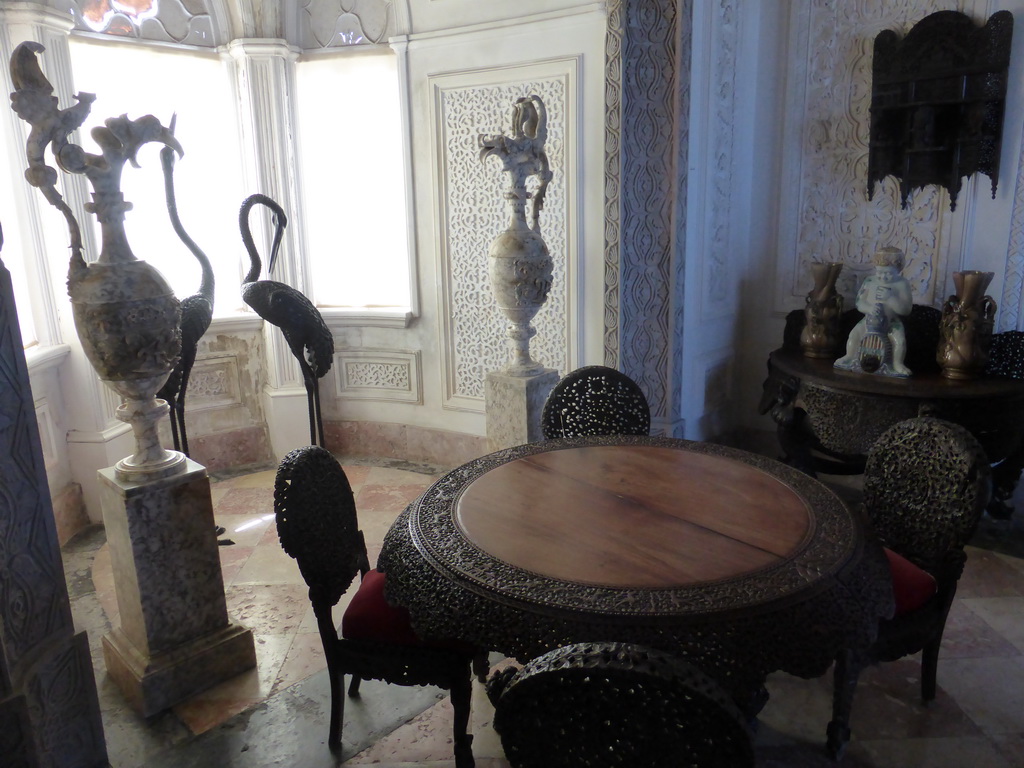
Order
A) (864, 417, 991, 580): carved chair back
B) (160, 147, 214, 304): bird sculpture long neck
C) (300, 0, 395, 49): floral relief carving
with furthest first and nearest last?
(300, 0, 395, 49): floral relief carving
(160, 147, 214, 304): bird sculpture long neck
(864, 417, 991, 580): carved chair back

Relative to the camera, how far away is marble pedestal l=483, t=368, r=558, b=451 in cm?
329

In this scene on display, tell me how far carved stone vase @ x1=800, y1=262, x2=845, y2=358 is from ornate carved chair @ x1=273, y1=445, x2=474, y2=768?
225cm

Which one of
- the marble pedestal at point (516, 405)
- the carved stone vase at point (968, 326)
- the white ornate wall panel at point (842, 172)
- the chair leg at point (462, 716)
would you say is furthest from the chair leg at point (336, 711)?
the white ornate wall panel at point (842, 172)

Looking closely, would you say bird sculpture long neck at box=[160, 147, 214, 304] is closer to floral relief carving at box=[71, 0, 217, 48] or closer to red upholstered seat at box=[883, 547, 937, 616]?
floral relief carving at box=[71, 0, 217, 48]

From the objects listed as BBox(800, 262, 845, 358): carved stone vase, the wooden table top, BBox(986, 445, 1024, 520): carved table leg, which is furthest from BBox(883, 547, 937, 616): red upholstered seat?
BBox(800, 262, 845, 358): carved stone vase

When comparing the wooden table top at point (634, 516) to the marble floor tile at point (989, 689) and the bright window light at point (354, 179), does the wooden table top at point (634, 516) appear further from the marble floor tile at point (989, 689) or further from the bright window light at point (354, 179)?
the bright window light at point (354, 179)

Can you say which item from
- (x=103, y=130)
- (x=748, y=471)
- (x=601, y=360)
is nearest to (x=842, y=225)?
(x=601, y=360)

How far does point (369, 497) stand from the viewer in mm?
3830

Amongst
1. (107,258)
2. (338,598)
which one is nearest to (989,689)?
(338,598)

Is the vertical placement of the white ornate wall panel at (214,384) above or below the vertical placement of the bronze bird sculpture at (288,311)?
below

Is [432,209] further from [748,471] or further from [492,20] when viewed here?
[748,471]

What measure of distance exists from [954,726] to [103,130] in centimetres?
280

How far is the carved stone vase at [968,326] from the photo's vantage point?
9.45 feet

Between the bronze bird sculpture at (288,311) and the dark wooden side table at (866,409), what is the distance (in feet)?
6.43
